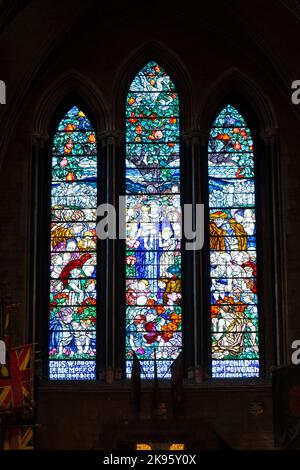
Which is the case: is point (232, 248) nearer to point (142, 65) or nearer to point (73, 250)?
point (73, 250)

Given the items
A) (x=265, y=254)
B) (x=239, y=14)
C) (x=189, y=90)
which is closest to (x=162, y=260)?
(x=265, y=254)

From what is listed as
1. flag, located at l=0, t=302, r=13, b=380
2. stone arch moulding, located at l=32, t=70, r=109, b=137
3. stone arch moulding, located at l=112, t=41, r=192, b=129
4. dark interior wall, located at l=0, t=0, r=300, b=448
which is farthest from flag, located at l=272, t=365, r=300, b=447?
stone arch moulding, located at l=32, t=70, r=109, b=137

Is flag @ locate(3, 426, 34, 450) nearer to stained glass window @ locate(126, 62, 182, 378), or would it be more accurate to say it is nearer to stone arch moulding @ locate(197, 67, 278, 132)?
stained glass window @ locate(126, 62, 182, 378)

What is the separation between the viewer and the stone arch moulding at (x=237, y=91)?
2139 centimetres

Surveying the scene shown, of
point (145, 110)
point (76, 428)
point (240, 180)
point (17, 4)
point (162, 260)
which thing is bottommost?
point (76, 428)

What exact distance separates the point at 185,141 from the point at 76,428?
547cm

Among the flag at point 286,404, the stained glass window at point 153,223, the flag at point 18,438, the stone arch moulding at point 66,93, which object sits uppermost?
the stone arch moulding at point 66,93

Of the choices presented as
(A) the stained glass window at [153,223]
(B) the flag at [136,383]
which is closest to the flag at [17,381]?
(B) the flag at [136,383]

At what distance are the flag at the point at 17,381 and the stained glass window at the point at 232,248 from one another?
3.91m

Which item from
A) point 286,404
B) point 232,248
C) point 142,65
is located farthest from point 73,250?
point 286,404

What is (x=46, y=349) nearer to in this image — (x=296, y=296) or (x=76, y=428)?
(x=76, y=428)

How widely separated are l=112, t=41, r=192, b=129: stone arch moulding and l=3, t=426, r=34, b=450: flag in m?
6.09

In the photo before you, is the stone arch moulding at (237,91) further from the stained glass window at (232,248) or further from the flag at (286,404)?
the flag at (286,404)

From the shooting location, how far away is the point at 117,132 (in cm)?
2144
